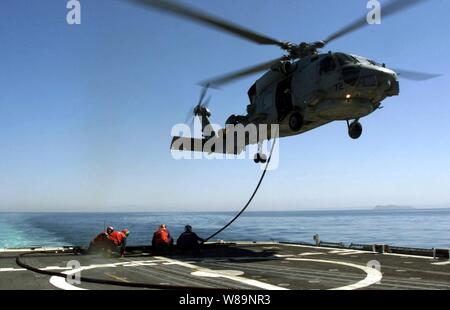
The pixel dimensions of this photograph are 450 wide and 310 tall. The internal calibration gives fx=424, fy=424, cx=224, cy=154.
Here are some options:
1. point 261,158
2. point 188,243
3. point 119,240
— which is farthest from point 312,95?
point 119,240

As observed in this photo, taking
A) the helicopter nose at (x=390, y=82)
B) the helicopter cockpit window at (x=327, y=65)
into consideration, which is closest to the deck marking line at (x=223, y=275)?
the helicopter cockpit window at (x=327, y=65)

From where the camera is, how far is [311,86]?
18.9 meters

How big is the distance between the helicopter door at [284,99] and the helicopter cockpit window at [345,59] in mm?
2937

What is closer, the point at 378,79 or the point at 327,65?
the point at 378,79

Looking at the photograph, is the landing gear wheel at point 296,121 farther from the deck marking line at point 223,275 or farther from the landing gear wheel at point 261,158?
the deck marking line at point 223,275

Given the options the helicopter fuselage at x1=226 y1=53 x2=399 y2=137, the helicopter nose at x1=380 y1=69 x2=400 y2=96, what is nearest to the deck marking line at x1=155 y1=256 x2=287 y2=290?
the helicopter fuselage at x1=226 y1=53 x2=399 y2=137

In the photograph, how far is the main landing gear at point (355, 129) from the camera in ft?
65.7

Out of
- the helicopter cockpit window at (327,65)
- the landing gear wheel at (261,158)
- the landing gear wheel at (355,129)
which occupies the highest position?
the helicopter cockpit window at (327,65)

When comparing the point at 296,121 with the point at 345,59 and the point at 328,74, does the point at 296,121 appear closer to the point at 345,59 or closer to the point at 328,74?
the point at 328,74

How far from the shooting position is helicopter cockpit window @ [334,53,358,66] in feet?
59.0

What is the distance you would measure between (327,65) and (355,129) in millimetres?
3611

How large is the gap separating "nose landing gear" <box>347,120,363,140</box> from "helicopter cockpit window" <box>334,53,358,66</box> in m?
3.22
